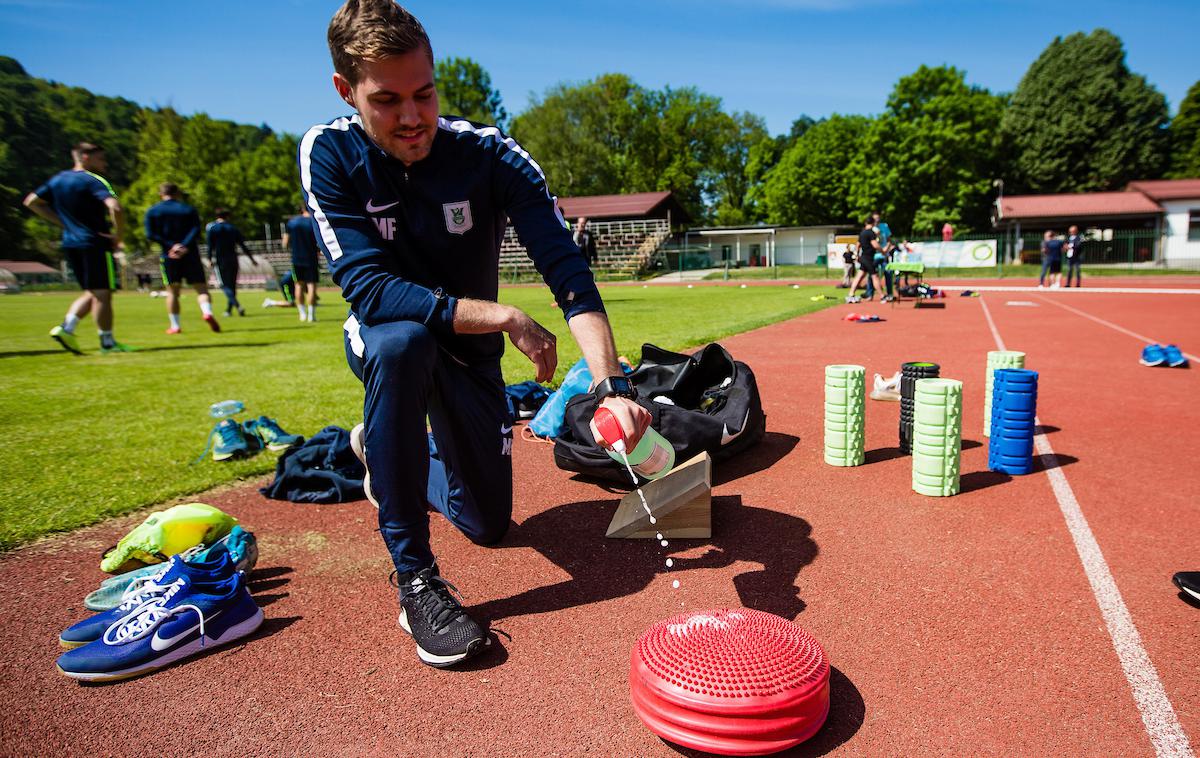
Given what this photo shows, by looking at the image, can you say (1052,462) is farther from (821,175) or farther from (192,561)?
(821,175)

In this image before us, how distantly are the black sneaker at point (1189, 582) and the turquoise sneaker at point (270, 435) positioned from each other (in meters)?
5.14

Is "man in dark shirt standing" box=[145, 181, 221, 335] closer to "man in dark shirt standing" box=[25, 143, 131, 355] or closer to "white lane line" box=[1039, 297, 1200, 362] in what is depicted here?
"man in dark shirt standing" box=[25, 143, 131, 355]

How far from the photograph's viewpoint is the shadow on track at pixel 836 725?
1.88 m

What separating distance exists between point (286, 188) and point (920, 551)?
82.0 m

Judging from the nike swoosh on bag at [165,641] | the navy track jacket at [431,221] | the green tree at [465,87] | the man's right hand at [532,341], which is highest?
the green tree at [465,87]

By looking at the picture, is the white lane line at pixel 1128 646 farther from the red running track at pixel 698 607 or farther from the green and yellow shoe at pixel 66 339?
the green and yellow shoe at pixel 66 339

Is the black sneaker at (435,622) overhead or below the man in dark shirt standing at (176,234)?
below

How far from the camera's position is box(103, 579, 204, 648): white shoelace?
91.3 inches

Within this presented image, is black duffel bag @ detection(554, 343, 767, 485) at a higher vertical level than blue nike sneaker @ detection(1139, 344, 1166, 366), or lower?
higher

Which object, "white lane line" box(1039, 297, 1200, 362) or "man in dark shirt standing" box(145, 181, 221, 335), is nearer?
"white lane line" box(1039, 297, 1200, 362)

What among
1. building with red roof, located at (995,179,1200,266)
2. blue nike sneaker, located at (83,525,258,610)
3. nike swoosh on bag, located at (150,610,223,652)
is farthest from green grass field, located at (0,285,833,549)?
building with red roof, located at (995,179,1200,266)

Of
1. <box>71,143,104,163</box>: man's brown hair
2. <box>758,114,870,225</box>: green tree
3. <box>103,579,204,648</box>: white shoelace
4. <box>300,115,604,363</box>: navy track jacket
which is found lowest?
<box>103,579,204,648</box>: white shoelace

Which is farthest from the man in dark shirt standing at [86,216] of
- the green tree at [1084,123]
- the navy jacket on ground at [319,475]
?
the green tree at [1084,123]

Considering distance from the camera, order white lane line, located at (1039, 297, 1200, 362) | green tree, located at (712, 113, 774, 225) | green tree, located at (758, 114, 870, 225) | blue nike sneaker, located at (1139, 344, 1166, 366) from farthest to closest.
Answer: green tree, located at (712, 113, 774, 225) → green tree, located at (758, 114, 870, 225) → white lane line, located at (1039, 297, 1200, 362) → blue nike sneaker, located at (1139, 344, 1166, 366)
